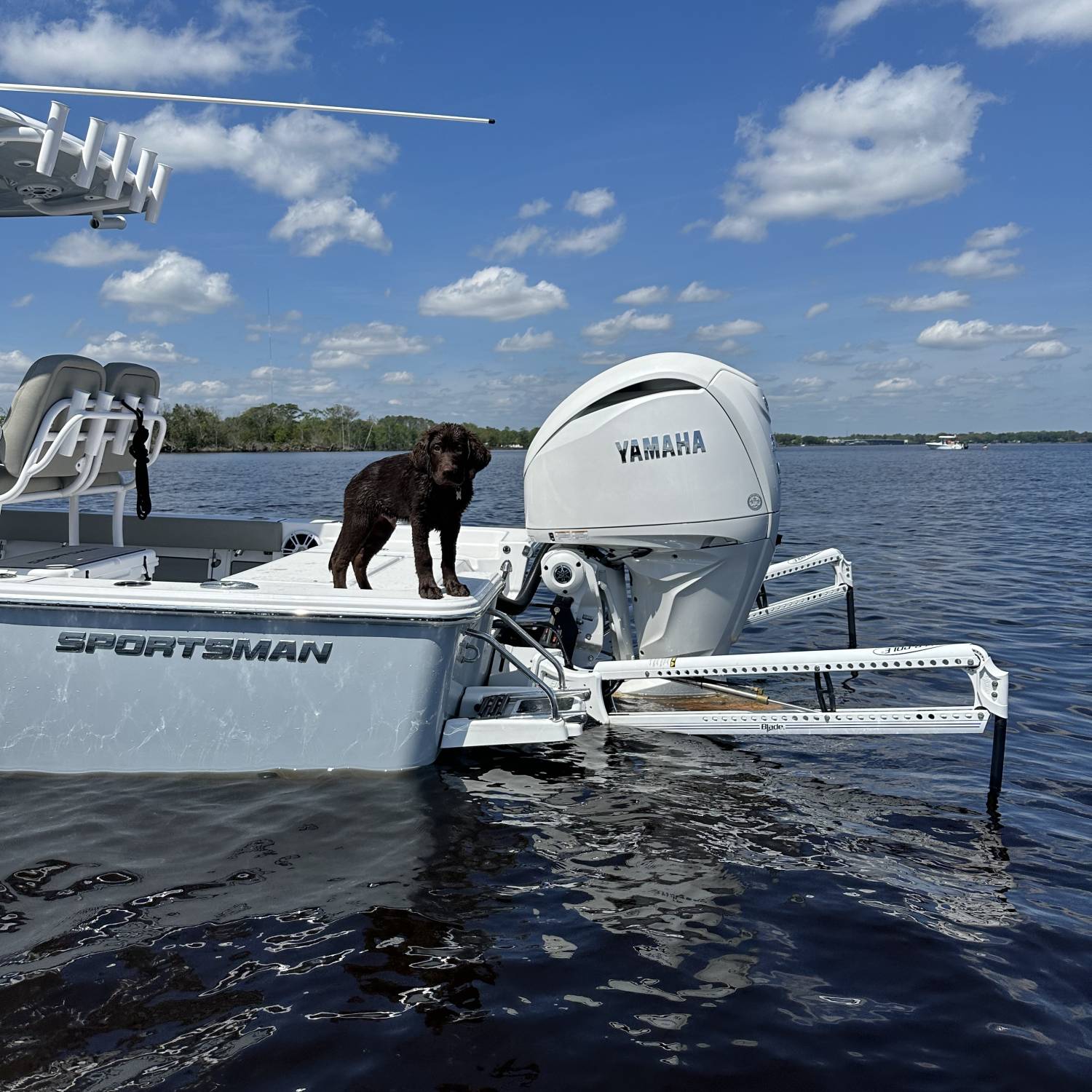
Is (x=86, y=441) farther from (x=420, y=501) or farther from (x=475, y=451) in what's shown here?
(x=475, y=451)

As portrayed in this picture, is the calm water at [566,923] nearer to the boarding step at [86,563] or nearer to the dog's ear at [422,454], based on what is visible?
the boarding step at [86,563]

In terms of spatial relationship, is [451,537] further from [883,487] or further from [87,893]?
[883,487]

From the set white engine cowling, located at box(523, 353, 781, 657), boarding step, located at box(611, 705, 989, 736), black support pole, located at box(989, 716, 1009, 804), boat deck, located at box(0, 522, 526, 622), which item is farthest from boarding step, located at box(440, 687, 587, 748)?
black support pole, located at box(989, 716, 1009, 804)

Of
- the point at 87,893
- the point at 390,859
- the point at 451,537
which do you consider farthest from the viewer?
the point at 451,537

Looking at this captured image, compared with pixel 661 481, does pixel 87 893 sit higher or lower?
lower

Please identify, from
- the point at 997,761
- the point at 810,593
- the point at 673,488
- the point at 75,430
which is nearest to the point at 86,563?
the point at 75,430

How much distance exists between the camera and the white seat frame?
16.8 feet

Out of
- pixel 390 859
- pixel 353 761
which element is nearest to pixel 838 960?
pixel 390 859

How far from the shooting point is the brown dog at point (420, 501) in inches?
184

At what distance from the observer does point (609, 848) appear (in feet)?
14.0

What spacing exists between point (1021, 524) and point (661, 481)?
73.9 ft

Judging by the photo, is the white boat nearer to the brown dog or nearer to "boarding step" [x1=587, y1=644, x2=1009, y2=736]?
"boarding step" [x1=587, y1=644, x2=1009, y2=736]

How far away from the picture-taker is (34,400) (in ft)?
16.7

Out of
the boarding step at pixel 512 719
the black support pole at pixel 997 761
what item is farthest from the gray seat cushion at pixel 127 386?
the black support pole at pixel 997 761
